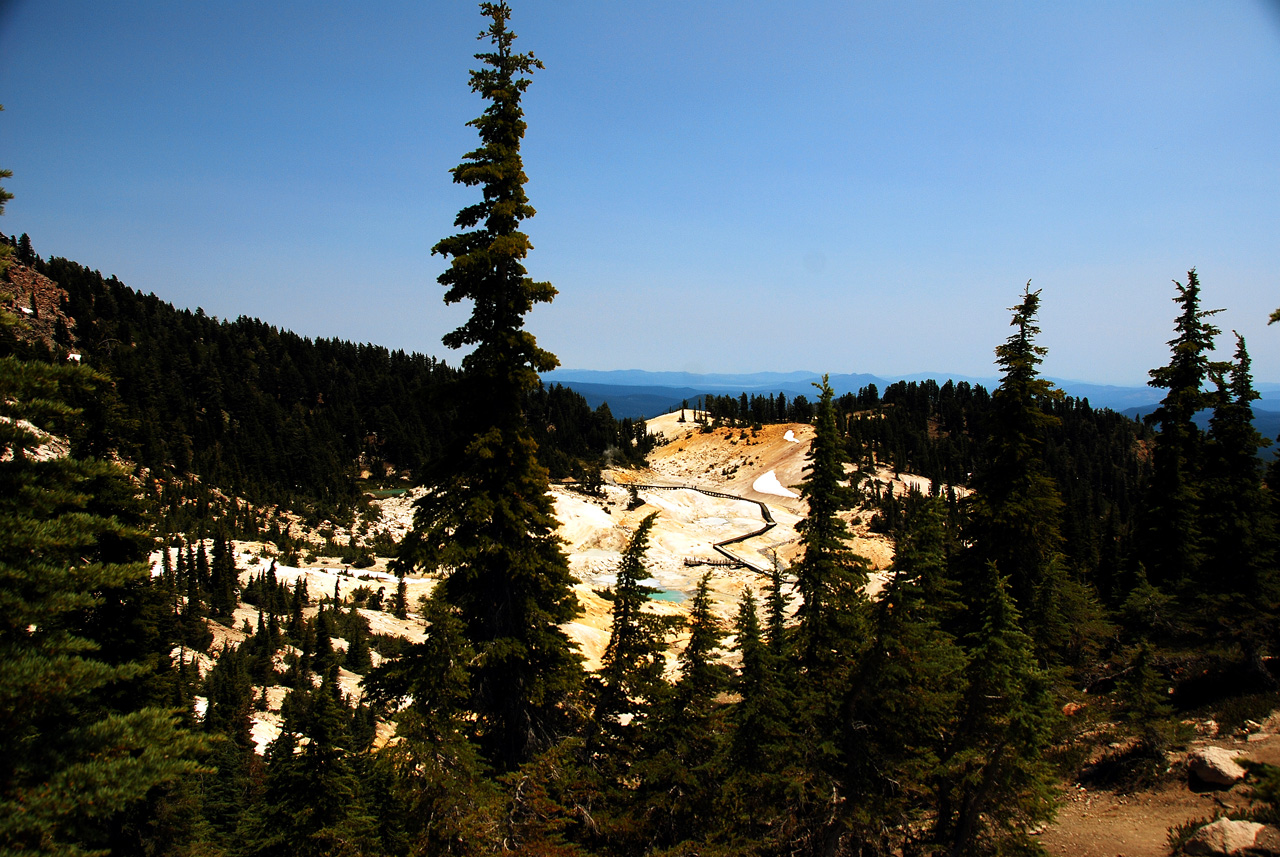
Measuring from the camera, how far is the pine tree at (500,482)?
11633 mm

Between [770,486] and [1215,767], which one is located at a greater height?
[1215,767]

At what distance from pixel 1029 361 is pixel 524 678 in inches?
723

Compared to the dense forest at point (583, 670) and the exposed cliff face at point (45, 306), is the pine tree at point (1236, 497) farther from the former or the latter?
the exposed cliff face at point (45, 306)

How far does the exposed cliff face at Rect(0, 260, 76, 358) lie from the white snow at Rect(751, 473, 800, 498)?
100 m

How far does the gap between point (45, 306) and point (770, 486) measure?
121422mm

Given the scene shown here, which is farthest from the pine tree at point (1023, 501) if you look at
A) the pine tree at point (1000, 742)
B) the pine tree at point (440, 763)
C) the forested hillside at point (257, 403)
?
the forested hillside at point (257, 403)

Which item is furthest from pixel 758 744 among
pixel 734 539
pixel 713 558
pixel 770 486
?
pixel 770 486

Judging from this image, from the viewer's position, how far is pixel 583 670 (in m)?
12.7

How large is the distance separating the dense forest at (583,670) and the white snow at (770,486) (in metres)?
73.5

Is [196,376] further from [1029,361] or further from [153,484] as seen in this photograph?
[1029,361]

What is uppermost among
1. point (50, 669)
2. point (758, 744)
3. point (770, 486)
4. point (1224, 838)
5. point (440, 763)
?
point (50, 669)

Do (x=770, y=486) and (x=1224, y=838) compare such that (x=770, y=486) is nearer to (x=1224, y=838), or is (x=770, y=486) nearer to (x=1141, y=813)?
(x=1141, y=813)

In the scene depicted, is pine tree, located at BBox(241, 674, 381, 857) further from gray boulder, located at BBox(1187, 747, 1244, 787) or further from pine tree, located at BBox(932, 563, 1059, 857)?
gray boulder, located at BBox(1187, 747, 1244, 787)

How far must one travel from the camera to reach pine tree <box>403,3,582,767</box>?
11.6 metres
